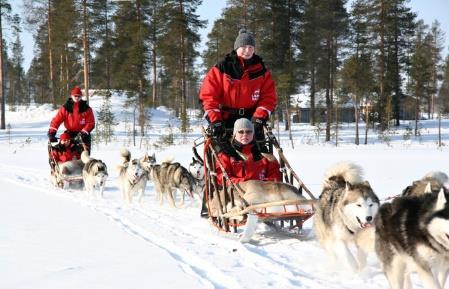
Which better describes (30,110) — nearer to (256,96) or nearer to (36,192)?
(36,192)

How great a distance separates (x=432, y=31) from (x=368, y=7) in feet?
59.4

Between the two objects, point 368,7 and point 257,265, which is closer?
point 257,265

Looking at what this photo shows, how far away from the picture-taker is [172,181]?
24.6 feet

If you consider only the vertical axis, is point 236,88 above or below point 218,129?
above

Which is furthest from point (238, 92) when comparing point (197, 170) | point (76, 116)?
point (76, 116)

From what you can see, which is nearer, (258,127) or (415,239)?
(415,239)

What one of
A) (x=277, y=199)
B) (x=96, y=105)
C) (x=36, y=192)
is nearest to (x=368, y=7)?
(x=96, y=105)

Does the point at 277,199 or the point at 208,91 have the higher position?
the point at 208,91

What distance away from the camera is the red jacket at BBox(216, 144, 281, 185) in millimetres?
5051

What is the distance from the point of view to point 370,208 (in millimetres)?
3447

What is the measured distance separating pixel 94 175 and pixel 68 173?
1.08m

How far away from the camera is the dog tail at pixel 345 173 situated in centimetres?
393

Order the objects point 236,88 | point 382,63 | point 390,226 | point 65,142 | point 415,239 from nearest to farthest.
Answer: point 415,239 < point 390,226 < point 236,88 < point 65,142 < point 382,63

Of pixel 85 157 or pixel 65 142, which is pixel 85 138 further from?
pixel 85 157
